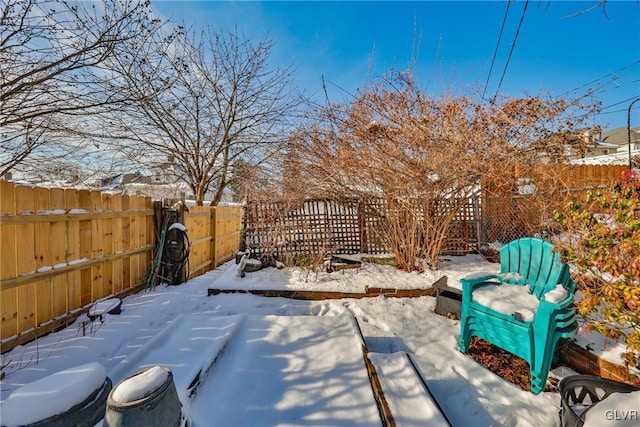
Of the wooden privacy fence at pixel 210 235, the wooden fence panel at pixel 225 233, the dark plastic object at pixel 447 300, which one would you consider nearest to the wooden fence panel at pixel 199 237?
the wooden privacy fence at pixel 210 235

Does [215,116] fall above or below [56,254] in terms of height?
above

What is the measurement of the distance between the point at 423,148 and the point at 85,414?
4740mm

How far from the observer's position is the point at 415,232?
4773 mm

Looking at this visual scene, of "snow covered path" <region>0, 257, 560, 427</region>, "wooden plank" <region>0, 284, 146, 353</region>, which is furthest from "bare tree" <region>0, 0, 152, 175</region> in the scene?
"snow covered path" <region>0, 257, 560, 427</region>

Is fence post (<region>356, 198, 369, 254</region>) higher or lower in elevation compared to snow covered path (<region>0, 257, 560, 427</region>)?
higher

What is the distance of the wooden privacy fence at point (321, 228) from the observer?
5.38 m

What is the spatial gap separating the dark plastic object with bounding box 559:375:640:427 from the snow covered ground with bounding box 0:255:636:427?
0.28 meters

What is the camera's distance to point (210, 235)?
6.07 metres

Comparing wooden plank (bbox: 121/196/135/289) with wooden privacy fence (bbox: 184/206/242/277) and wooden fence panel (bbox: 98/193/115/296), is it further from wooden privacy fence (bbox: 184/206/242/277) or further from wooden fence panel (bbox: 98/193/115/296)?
wooden privacy fence (bbox: 184/206/242/277)

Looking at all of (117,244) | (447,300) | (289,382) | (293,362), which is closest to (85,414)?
(289,382)

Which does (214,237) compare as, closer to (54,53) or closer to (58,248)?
(58,248)

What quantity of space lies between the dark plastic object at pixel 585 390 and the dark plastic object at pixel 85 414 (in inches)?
98.6

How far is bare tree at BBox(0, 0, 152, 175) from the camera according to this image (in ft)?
10.1

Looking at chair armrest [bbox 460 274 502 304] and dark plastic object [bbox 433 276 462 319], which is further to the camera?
dark plastic object [bbox 433 276 462 319]
